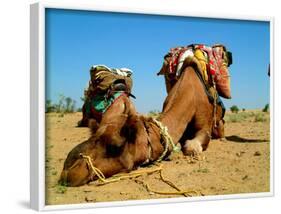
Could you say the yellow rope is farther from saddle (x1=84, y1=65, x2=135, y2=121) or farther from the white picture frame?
saddle (x1=84, y1=65, x2=135, y2=121)

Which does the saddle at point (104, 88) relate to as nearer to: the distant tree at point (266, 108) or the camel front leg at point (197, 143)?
the camel front leg at point (197, 143)

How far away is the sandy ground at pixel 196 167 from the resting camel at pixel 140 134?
0.09 m

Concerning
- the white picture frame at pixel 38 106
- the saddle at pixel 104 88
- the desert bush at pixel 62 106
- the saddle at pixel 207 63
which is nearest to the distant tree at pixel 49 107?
the desert bush at pixel 62 106

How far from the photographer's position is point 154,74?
25.1 ft

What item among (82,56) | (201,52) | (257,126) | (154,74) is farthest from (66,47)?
(257,126)

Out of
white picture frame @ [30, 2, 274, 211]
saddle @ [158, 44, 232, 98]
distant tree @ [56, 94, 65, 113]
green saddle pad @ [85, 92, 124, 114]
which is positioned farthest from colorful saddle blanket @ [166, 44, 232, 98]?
distant tree @ [56, 94, 65, 113]

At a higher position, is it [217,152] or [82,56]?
[82,56]

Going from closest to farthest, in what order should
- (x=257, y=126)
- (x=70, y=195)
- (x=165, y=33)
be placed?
(x=70, y=195)
(x=165, y=33)
(x=257, y=126)

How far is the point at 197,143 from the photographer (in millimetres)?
7902

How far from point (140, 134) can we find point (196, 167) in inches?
26.2

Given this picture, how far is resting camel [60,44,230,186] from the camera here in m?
7.30

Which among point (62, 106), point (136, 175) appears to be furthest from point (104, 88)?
point (136, 175)

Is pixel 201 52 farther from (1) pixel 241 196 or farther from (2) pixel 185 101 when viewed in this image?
(1) pixel 241 196

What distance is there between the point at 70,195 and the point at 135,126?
88 centimetres
